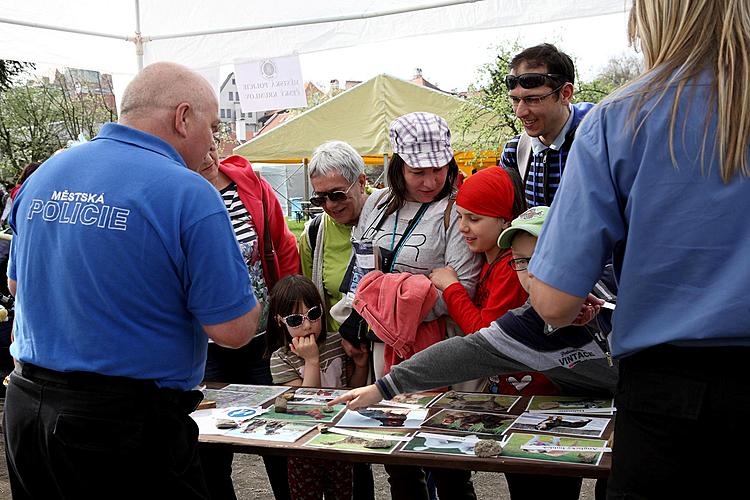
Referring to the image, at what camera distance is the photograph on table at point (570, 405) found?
2.38 meters

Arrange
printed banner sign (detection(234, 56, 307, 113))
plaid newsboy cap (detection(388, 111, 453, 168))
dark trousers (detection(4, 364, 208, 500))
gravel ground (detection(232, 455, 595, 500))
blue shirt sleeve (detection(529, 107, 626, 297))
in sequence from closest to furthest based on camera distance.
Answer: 1. blue shirt sleeve (detection(529, 107, 626, 297))
2. dark trousers (detection(4, 364, 208, 500))
3. plaid newsboy cap (detection(388, 111, 453, 168))
4. gravel ground (detection(232, 455, 595, 500))
5. printed banner sign (detection(234, 56, 307, 113))

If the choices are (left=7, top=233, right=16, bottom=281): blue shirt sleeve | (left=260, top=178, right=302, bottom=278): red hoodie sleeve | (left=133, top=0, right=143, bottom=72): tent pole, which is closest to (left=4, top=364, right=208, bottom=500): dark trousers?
(left=7, top=233, right=16, bottom=281): blue shirt sleeve

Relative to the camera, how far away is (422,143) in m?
2.94

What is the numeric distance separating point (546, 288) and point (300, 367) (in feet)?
6.00

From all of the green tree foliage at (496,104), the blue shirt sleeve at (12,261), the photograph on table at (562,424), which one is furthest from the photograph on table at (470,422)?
the green tree foliage at (496,104)

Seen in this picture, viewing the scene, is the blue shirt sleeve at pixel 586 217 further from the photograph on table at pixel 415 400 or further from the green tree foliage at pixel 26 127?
the green tree foliage at pixel 26 127

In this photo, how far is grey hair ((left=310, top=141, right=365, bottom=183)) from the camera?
123 inches

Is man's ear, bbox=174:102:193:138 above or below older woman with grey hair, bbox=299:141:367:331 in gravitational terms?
above

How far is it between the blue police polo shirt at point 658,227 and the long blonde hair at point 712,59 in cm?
2

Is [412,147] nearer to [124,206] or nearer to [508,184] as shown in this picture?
[508,184]

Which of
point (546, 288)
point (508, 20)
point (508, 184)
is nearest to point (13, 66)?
point (508, 20)

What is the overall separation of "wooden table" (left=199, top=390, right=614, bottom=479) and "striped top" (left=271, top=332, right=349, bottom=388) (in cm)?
73

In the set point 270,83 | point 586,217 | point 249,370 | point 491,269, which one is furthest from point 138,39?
point 586,217

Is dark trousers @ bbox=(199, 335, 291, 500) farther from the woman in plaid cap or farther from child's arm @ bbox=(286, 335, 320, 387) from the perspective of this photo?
the woman in plaid cap
